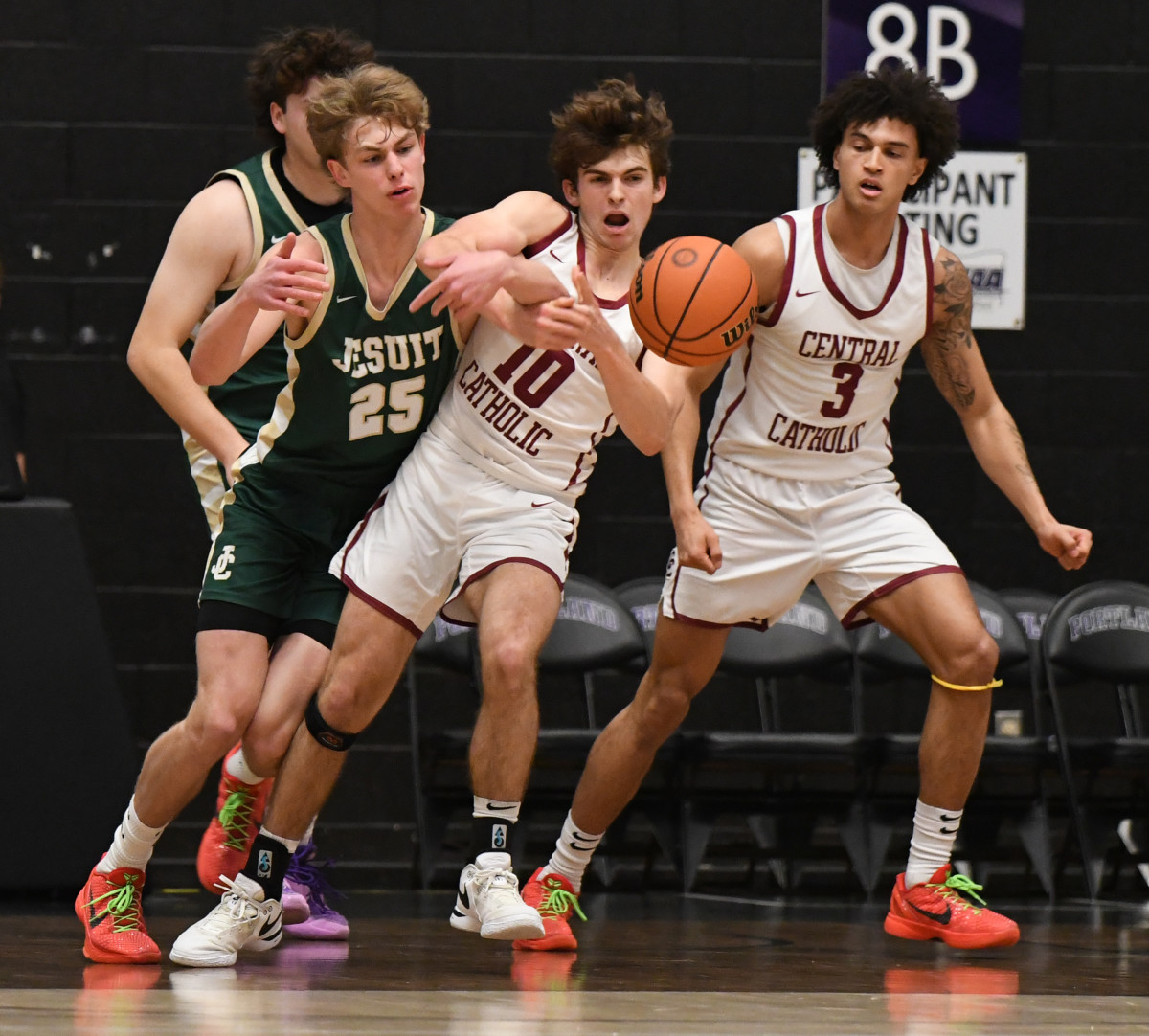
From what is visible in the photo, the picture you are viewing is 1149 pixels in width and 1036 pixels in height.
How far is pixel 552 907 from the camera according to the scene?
468cm

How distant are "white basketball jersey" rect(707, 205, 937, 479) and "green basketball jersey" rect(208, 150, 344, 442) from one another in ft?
3.95

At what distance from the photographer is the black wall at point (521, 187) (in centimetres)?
663

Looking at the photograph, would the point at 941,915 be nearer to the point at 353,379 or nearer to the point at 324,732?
the point at 324,732

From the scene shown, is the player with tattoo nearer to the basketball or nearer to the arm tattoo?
the arm tattoo

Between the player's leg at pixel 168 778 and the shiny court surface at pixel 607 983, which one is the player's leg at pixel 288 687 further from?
the shiny court surface at pixel 607 983

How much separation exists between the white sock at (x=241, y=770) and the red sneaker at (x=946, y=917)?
1.64 meters

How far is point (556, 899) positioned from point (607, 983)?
978 mm

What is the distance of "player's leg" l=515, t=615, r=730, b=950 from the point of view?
4770mm

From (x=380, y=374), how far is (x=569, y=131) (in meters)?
0.74

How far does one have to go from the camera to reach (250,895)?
4.04 metres

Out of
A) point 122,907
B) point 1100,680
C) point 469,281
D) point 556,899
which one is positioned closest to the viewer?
point 469,281

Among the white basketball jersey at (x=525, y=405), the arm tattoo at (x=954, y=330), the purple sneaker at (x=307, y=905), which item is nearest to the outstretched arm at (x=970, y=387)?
the arm tattoo at (x=954, y=330)

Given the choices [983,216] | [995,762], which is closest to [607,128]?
[995,762]

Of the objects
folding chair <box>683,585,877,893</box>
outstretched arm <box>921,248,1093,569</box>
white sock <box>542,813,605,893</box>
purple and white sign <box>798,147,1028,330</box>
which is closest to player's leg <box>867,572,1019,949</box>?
outstretched arm <box>921,248,1093,569</box>
